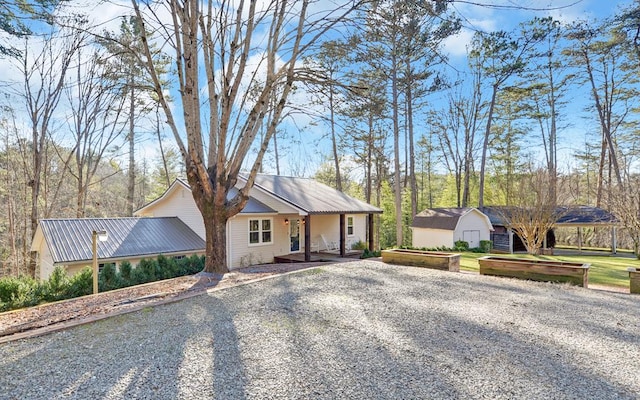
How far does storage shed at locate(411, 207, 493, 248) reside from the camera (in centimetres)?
1875

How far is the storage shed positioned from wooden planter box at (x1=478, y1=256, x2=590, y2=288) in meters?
11.0

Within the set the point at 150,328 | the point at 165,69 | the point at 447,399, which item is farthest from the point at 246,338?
the point at 165,69

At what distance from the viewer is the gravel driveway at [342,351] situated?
2795 millimetres

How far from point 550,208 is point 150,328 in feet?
47.7

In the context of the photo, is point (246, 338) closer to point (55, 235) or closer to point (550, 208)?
point (55, 235)

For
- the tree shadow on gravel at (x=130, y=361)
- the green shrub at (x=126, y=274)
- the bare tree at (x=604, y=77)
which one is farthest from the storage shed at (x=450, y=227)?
the tree shadow on gravel at (x=130, y=361)

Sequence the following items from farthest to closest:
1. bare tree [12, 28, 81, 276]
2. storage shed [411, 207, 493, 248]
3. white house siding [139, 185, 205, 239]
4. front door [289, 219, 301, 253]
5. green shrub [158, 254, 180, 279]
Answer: storage shed [411, 207, 493, 248] → front door [289, 219, 301, 253] → white house siding [139, 185, 205, 239] → bare tree [12, 28, 81, 276] → green shrub [158, 254, 180, 279]

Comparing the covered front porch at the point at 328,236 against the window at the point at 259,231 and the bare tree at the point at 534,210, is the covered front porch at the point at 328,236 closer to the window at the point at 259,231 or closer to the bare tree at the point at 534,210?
the window at the point at 259,231

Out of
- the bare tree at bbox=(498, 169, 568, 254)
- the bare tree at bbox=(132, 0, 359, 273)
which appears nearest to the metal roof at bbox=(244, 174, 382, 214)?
the bare tree at bbox=(132, 0, 359, 273)

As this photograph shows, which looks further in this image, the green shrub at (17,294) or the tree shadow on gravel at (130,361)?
the green shrub at (17,294)

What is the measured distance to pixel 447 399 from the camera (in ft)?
8.65

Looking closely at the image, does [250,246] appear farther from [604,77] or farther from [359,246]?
[604,77]

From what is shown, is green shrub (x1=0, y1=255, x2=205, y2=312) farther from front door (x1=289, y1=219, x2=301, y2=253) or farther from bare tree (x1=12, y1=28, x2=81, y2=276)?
bare tree (x1=12, y1=28, x2=81, y2=276)

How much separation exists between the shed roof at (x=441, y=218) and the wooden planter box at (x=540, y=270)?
11037 millimetres
